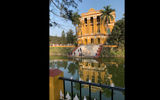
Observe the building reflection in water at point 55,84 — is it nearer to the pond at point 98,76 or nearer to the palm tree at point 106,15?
the pond at point 98,76

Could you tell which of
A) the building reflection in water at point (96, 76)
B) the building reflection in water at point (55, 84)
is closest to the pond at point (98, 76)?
the building reflection in water at point (96, 76)

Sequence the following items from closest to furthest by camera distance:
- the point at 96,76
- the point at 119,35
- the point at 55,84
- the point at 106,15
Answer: the point at 55,84 → the point at 96,76 → the point at 119,35 → the point at 106,15

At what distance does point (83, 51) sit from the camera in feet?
65.6

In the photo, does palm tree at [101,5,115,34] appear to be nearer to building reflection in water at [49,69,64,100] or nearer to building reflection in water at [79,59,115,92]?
building reflection in water at [79,59,115,92]

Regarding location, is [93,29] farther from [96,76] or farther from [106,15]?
[96,76]

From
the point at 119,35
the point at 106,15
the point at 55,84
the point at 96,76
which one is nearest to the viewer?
the point at 55,84

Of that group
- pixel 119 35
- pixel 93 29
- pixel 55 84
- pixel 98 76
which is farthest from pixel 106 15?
pixel 55 84

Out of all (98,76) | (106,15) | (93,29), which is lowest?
(98,76)

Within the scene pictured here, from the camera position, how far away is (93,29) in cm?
2320

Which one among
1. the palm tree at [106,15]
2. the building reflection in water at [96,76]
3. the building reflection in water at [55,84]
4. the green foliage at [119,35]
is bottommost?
the building reflection in water at [96,76]

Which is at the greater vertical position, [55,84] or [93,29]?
[93,29]

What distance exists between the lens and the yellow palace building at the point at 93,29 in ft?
72.6

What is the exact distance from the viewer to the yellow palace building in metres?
22.1
